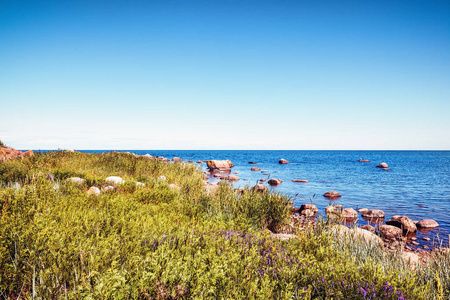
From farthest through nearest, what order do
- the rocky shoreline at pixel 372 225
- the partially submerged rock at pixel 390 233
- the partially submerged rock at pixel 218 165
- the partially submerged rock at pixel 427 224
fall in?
the partially submerged rock at pixel 218 165, the partially submerged rock at pixel 427 224, the partially submerged rock at pixel 390 233, the rocky shoreline at pixel 372 225

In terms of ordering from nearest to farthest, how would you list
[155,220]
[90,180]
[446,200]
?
[155,220]
[90,180]
[446,200]

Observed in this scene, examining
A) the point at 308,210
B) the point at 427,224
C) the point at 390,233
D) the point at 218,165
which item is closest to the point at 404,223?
the point at 427,224

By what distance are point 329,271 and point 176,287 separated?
2155 millimetres

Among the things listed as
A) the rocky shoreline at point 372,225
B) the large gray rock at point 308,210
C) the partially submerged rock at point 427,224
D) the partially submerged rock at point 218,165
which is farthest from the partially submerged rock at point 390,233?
the partially submerged rock at point 218,165

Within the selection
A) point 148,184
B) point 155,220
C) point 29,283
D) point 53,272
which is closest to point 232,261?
point 53,272

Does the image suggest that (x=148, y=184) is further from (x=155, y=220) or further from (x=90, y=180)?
(x=155, y=220)

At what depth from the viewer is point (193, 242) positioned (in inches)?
160

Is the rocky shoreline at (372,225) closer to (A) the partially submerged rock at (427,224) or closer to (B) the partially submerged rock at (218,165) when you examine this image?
(A) the partially submerged rock at (427,224)

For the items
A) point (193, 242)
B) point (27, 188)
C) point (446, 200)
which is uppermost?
point (27, 188)

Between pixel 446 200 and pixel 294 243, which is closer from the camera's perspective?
pixel 294 243

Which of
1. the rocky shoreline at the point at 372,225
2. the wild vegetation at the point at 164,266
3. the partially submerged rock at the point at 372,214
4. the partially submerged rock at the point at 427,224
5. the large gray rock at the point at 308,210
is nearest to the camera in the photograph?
the wild vegetation at the point at 164,266

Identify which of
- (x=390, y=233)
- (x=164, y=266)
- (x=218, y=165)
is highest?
(x=164, y=266)

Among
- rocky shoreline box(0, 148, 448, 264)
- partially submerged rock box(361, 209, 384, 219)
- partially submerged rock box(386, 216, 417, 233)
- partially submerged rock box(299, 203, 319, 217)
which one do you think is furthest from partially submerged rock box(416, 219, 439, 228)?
partially submerged rock box(299, 203, 319, 217)

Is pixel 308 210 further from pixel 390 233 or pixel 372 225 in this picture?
pixel 390 233
